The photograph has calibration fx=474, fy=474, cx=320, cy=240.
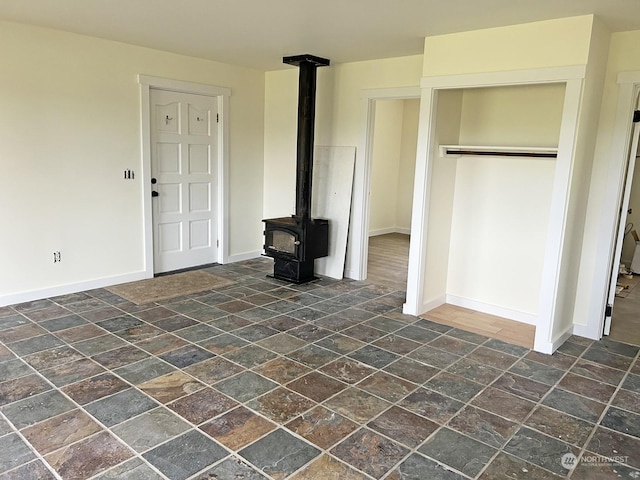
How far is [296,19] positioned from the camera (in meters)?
3.67

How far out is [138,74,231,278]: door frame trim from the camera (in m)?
5.00

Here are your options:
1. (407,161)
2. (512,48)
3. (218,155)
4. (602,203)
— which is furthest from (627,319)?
(407,161)

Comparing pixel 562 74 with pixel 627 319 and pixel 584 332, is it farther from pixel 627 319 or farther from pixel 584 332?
pixel 627 319

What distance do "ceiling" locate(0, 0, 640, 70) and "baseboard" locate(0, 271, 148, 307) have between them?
238cm

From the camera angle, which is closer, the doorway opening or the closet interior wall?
the closet interior wall

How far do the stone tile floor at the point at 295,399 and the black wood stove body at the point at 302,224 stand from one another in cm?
106

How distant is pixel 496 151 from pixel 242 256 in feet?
11.6

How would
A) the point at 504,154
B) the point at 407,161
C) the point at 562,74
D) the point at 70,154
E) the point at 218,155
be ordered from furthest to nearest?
the point at 407,161 < the point at 218,155 < the point at 70,154 < the point at 504,154 < the point at 562,74

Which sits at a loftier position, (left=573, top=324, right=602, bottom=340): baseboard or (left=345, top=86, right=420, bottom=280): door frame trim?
(left=345, top=86, right=420, bottom=280): door frame trim

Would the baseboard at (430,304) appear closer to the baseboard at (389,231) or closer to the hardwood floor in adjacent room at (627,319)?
the hardwood floor in adjacent room at (627,319)

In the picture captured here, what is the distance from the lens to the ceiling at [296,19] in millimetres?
3197

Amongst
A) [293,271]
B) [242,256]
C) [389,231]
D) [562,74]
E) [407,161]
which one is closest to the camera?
[562,74]

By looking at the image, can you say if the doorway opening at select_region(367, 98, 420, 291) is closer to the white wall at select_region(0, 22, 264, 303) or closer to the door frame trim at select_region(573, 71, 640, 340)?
the white wall at select_region(0, 22, 264, 303)

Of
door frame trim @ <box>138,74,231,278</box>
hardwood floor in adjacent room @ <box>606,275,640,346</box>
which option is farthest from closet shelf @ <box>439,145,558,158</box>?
door frame trim @ <box>138,74,231,278</box>
